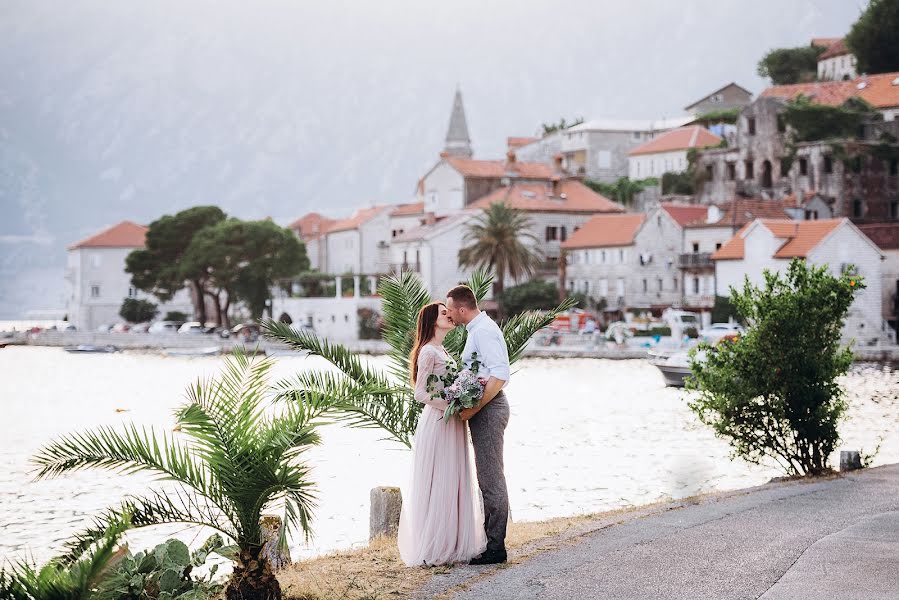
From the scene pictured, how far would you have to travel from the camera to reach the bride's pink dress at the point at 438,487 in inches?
445

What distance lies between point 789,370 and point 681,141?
102m

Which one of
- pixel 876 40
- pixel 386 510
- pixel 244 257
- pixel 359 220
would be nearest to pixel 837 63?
pixel 876 40

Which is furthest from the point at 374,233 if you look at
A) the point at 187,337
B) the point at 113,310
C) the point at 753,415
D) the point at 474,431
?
the point at 474,431

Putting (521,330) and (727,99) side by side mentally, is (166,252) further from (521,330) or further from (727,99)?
(521,330)

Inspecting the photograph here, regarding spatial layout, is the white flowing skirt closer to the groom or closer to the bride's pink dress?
the bride's pink dress

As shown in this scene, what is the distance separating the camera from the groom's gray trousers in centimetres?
1130

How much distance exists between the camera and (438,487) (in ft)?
37.0

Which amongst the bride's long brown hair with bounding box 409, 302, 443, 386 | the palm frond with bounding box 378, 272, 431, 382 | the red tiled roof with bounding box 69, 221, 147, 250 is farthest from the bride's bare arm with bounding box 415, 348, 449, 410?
the red tiled roof with bounding box 69, 221, 147, 250

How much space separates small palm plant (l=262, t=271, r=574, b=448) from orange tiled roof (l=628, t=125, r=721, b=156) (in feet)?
337

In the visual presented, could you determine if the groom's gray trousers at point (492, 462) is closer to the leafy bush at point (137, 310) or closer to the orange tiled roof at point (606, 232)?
the orange tiled roof at point (606, 232)

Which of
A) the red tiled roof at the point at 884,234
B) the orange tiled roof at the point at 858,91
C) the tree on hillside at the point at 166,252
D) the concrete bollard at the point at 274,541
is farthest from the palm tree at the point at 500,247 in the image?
the concrete bollard at the point at 274,541

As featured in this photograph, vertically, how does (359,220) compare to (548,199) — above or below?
below

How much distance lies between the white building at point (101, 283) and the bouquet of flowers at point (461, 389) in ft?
425

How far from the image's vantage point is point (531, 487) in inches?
1156
